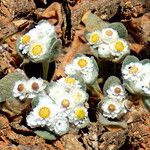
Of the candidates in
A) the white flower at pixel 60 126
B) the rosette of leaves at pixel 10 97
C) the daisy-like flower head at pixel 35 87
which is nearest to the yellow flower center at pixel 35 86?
the daisy-like flower head at pixel 35 87

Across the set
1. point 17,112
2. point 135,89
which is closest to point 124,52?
point 135,89

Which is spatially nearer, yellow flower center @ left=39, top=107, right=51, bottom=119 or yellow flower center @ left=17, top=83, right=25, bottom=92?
yellow flower center @ left=39, top=107, right=51, bottom=119

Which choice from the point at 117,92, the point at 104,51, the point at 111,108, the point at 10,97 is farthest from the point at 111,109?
the point at 10,97

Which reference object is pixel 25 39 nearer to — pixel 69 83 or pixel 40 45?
pixel 40 45

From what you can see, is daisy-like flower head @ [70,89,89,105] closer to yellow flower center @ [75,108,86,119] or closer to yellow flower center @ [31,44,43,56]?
yellow flower center @ [75,108,86,119]

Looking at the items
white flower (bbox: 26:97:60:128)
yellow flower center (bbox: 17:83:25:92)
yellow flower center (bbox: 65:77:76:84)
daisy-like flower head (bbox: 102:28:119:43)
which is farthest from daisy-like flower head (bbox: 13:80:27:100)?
daisy-like flower head (bbox: 102:28:119:43)

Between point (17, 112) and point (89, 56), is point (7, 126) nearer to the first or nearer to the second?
point (17, 112)

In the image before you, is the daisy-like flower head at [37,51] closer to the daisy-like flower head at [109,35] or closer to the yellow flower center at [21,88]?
the yellow flower center at [21,88]
